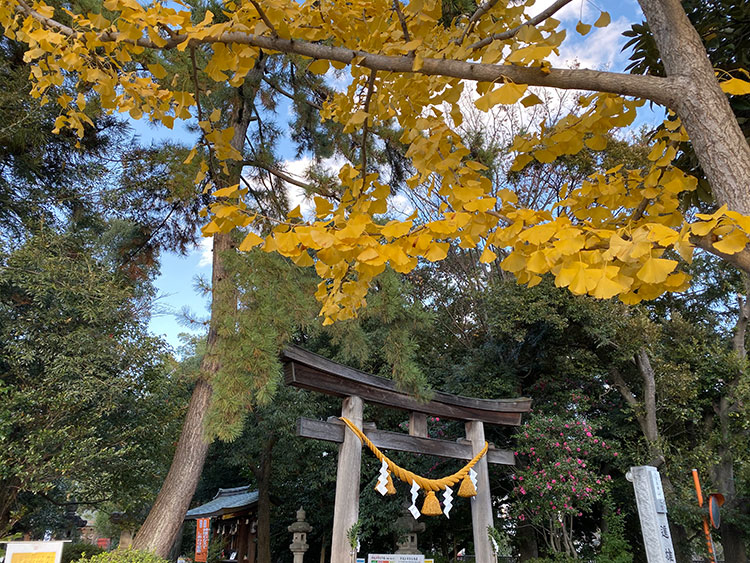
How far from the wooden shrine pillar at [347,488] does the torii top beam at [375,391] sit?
0.19 meters

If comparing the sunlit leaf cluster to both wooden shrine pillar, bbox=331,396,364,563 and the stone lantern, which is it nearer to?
wooden shrine pillar, bbox=331,396,364,563

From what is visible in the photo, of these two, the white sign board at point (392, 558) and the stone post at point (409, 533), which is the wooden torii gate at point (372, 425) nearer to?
the white sign board at point (392, 558)

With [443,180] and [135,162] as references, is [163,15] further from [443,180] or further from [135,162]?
[135,162]

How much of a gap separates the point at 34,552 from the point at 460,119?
3.95 metres

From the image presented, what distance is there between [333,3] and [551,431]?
6.57 m

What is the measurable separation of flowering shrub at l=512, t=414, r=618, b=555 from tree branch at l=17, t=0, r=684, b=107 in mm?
5980

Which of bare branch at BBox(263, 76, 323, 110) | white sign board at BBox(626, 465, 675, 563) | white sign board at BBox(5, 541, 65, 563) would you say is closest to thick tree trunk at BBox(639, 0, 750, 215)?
→ white sign board at BBox(626, 465, 675, 563)

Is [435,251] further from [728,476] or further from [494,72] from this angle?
[728,476]

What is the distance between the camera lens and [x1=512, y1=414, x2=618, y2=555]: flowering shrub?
20.0 feet

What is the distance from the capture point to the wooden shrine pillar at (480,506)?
18.0ft

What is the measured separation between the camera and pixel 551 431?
670cm

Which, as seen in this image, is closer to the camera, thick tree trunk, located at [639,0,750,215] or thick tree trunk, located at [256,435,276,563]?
thick tree trunk, located at [639,0,750,215]

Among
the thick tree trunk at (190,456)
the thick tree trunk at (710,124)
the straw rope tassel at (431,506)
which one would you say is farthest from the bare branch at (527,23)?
the straw rope tassel at (431,506)

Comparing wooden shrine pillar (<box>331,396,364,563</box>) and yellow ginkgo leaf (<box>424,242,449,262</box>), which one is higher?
yellow ginkgo leaf (<box>424,242,449,262</box>)
